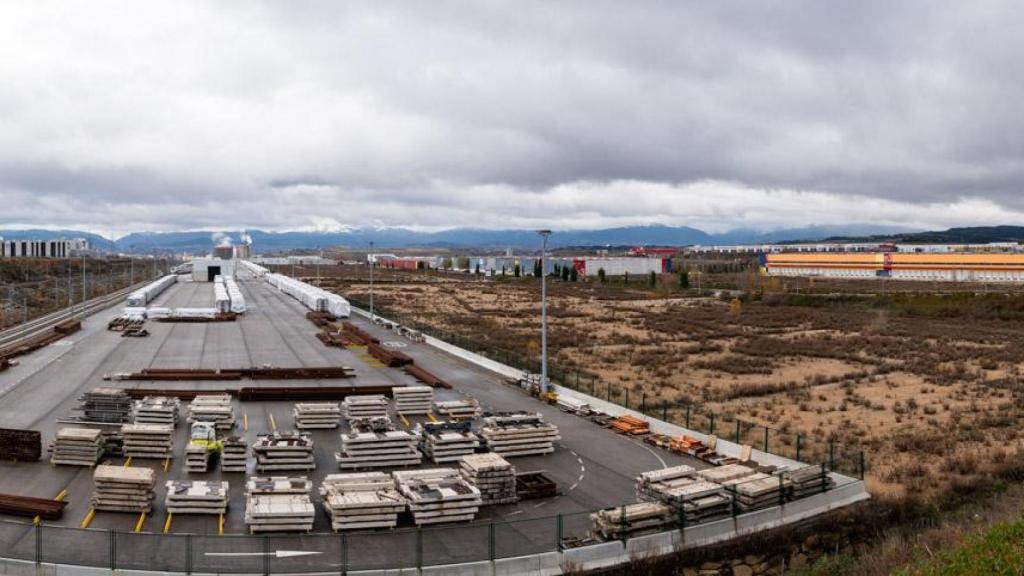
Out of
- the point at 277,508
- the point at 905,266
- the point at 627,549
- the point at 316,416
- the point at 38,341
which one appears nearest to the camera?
the point at 627,549

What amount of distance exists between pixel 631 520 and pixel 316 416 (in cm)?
1488

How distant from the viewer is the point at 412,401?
32.3 m

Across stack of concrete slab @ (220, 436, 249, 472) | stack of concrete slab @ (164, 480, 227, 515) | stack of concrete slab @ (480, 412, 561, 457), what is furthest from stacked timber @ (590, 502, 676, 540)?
stack of concrete slab @ (220, 436, 249, 472)

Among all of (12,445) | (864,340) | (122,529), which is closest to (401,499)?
(122,529)

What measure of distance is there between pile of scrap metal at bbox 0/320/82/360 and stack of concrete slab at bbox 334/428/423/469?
2963 centimetres

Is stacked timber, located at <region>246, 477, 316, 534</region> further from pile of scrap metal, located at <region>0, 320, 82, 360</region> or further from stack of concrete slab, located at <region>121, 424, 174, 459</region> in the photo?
pile of scrap metal, located at <region>0, 320, 82, 360</region>

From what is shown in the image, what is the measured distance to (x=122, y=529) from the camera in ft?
60.3

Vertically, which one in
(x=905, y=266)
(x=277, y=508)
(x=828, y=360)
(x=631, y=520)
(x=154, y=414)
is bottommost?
(x=828, y=360)

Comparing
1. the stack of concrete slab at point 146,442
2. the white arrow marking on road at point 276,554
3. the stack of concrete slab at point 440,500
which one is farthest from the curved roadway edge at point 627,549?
the stack of concrete slab at point 146,442

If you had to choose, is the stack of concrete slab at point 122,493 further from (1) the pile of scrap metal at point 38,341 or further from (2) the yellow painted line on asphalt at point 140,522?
(1) the pile of scrap metal at point 38,341

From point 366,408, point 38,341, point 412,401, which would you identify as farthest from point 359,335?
point 366,408

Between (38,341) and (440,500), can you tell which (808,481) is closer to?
(440,500)

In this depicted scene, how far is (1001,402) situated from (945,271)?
12439 cm

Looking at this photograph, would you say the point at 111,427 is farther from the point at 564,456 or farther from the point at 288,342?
the point at 288,342
